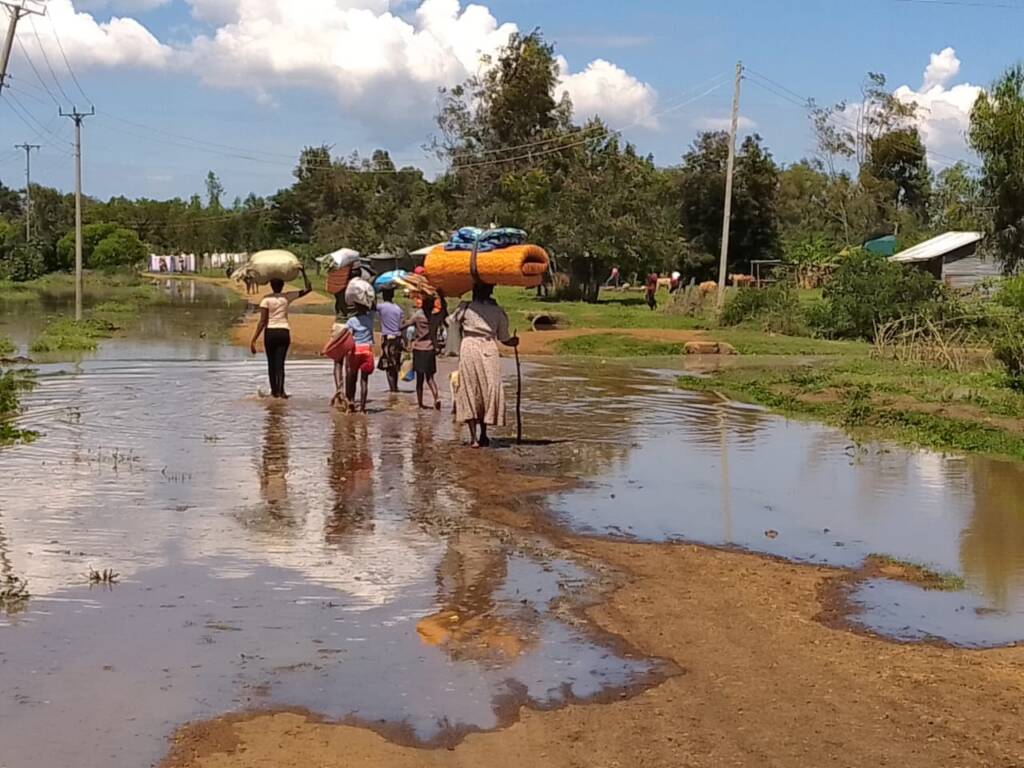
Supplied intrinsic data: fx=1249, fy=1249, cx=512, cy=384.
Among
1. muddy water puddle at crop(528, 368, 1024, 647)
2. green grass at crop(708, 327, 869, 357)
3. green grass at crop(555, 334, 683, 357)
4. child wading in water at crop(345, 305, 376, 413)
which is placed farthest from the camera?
green grass at crop(708, 327, 869, 357)

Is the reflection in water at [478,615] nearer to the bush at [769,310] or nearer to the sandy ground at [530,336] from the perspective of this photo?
the sandy ground at [530,336]

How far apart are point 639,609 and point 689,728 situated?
199cm

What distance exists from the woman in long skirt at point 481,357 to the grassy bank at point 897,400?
5602 mm

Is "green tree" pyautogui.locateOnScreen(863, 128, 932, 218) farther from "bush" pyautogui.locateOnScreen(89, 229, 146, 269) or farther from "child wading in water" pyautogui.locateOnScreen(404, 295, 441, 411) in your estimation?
"child wading in water" pyautogui.locateOnScreen(404, 295, 441, 411)

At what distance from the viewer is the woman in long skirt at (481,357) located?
1291cm

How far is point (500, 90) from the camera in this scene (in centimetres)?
6431

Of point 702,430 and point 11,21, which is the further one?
point 11,21

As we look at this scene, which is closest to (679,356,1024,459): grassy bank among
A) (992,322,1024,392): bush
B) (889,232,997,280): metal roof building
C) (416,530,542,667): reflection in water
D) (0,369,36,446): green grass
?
(992,322,1024,392): bush

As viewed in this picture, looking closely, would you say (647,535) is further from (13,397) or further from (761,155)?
(761,155)

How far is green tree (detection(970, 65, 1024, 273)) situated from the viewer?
38.1m

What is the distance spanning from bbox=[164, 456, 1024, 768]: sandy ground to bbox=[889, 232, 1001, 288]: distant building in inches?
1870

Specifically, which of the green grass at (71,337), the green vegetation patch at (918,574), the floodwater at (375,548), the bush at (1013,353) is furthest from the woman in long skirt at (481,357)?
the green grass at (71,337)

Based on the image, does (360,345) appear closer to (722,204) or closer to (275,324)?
(275,324)

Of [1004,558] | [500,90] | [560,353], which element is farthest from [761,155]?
[1004,558]
